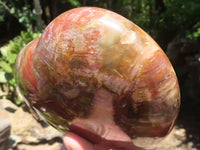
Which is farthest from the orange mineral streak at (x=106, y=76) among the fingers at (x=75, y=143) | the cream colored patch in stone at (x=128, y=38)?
the fingers at (x=75, y=143)

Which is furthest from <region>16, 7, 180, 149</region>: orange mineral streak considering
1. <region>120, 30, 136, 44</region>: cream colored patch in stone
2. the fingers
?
the fingers

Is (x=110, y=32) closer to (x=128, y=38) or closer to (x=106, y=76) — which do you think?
(x=128, y=38)

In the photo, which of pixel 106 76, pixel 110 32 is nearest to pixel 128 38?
pixel 110 32

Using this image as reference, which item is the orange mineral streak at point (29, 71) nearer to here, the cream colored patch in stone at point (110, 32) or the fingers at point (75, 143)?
the fingers at point (75, 143)

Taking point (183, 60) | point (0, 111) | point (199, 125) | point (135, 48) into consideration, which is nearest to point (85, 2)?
point (183, 60)

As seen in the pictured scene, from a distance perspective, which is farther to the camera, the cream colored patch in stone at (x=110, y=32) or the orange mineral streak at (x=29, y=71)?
the orange mineral streak at (x=29, y=71)

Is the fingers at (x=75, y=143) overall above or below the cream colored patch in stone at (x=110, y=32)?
below

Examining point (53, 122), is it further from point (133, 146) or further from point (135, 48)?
point (135, 48)

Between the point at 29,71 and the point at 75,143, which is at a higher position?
the point at 29,71
